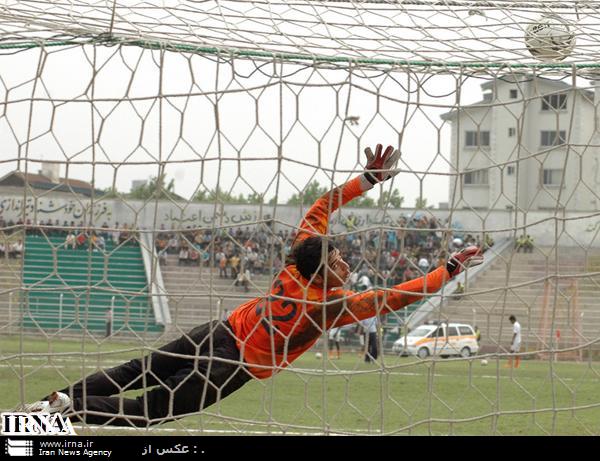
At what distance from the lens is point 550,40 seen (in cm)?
554

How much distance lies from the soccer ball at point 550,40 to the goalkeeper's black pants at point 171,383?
2.13m

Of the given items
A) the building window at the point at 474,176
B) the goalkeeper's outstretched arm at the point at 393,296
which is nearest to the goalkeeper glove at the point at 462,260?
the goalkeeper's outstretched arm at the point at 393,296

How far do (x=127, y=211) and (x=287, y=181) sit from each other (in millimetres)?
1257

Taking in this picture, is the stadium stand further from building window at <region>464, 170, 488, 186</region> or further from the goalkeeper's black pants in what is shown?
building window at <region>464, 170, 488, 186</region>

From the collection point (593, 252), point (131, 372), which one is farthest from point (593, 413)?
point (131, 372)

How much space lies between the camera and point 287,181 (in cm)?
488

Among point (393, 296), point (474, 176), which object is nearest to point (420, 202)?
point (393, 296)

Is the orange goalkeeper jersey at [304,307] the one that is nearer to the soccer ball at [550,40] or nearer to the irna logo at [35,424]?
the irna logo at [35,424]

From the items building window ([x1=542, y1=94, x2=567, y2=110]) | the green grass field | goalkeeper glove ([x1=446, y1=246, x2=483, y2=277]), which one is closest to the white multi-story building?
building window ([x1=542, y1=94, x2=567, y2=110])

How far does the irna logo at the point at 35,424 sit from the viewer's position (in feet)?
15.4

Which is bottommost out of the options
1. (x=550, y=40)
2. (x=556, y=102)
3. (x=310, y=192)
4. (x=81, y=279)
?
(x=81, y=279)

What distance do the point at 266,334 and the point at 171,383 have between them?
0.50 meters

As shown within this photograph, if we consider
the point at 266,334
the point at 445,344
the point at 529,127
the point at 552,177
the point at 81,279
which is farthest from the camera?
the point at 81,279

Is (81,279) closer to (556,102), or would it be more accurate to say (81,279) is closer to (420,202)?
(420,202)
